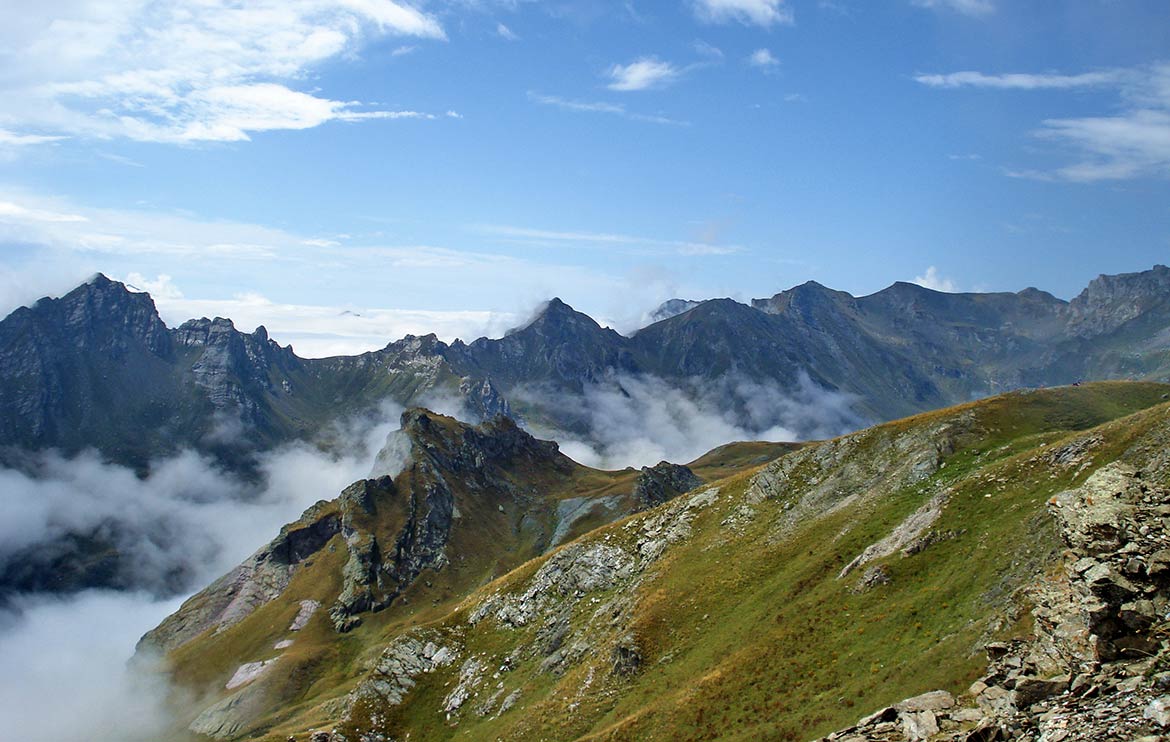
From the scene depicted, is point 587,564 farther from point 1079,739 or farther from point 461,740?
point 1079,739

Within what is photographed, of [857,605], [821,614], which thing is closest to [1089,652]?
[857,605]

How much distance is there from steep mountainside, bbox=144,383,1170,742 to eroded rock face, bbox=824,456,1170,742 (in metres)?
0.09

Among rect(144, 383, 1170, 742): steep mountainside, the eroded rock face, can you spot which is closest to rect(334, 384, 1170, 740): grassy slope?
rect(144, 383, 1170, 742): steep mountainside

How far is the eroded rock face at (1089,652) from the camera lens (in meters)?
21.2

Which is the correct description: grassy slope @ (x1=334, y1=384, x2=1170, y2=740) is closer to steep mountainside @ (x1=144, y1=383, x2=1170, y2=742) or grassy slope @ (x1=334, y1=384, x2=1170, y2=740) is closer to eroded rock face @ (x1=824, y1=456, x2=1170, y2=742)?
steep mountainside @ (x1=144, y1=383, x2=1170, y2=742)

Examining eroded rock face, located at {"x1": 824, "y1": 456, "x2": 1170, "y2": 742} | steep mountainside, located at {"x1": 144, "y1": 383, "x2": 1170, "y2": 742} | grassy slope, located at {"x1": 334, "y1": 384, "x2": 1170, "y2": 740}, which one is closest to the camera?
eroded rock face, located at {"x1": 824, "y1": 456, "x2": 1170, "y2": 742}

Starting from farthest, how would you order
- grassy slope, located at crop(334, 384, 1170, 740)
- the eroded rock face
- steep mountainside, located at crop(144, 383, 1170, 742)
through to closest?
grassy slope, located at crop(334, 384, 1170, 740), steep mountainside, located at crop(144, 383, 1170, 742), the eroded rock face

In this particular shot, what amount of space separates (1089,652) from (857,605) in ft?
112

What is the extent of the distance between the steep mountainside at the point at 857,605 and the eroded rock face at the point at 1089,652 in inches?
3.6

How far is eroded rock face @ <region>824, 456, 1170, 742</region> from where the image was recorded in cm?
2125

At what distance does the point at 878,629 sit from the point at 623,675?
2739 cm

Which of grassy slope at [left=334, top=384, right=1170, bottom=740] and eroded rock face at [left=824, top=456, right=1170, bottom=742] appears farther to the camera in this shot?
grassy slope at [left=334, top=384, right=1170, bottom=740]

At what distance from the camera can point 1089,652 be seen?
82.4 feet

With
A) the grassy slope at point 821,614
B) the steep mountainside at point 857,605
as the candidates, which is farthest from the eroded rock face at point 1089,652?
the grassy slope at point 821,614
